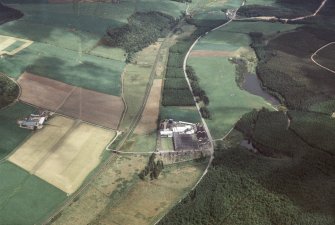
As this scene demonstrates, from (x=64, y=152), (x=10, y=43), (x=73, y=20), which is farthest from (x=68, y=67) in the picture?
(x=64, y=152)

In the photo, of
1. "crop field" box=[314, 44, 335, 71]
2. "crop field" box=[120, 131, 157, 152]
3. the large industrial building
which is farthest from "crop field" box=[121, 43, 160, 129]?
"crop field" box=[314, 44, 335, 71]

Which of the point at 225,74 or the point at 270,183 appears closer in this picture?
the point at 270,183

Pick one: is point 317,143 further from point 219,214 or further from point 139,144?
point 139,144

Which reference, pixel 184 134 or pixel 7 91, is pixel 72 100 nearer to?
pixel 7 91

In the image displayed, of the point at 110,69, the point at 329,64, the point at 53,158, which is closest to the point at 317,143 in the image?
the point at 329,64

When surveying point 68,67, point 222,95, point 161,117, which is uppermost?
point 222,95

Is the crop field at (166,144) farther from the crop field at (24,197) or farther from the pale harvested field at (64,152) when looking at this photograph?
the crop field at (24,197)
